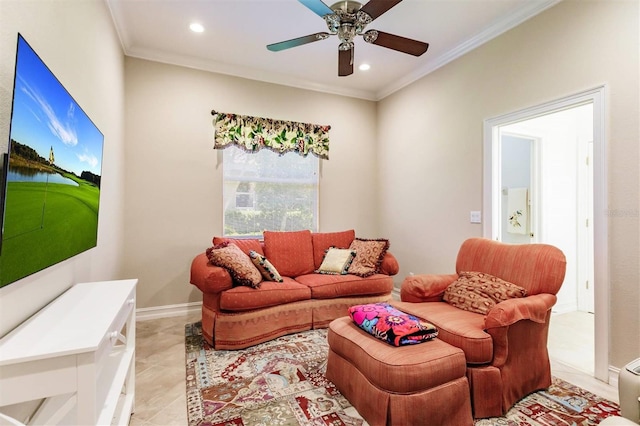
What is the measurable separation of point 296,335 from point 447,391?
1.66m

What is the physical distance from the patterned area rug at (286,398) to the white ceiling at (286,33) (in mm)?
2987

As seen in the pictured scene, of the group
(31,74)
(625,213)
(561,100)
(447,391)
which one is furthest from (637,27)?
(31,74)

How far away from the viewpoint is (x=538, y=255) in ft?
7.14

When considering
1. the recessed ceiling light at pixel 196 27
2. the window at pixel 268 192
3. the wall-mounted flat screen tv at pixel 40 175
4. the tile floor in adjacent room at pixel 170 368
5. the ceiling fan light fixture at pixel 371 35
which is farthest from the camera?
the window at pixel 268 192

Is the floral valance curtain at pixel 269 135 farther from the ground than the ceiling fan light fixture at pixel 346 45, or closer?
closer

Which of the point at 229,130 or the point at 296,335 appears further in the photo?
the point at 229,130

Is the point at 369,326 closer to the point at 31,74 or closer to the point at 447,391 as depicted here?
the point at 447,391

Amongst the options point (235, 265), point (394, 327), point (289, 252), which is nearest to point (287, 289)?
point (235, 265)

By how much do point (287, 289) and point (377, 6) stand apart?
7.86ft

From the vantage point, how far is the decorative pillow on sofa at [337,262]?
3543 mm

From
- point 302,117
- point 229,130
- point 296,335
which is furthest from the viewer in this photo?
point 302,117

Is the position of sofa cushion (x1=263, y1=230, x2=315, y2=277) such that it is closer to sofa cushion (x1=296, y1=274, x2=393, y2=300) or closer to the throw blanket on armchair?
sofa cushion (x1=296, y1=274, x2=393, y2=300)

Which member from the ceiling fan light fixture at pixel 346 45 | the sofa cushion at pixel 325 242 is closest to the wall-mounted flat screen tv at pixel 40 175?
the ceiling fan light fixture at pixel 346 45

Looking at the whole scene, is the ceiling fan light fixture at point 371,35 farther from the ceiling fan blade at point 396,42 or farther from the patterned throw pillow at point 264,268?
the patterned throw pillow at point 264,268
